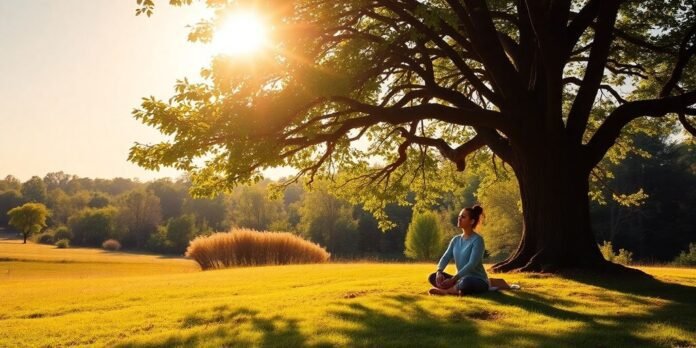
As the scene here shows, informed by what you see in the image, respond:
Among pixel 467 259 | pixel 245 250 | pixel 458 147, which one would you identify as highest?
pixel 458 147

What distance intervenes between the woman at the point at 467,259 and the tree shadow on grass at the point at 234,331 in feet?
9.93

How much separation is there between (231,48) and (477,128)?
22.8 feet

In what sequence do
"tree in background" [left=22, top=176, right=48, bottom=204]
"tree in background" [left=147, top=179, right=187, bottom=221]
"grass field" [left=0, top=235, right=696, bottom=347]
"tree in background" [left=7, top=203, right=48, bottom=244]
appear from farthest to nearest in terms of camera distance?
"tree in background" [left=22, top=176, right=48, bottom=204], "tree in background" [left=147, top=179, right=187, bottom=221], "tree in background" [left=7, top=203, right=48, bottom=244], "grass field" [left=0, top=235, right=696, bottom=347]

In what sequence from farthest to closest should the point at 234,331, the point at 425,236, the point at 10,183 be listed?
the point at 10,183, the point at 425,236, the point at 234,331

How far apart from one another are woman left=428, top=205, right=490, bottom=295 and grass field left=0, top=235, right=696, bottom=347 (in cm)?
38

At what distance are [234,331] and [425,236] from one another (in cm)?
4518

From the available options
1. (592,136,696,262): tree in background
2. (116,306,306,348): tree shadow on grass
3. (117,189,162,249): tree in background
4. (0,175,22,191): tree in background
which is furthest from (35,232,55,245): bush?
(116,306,306,348): tree shadow on grass

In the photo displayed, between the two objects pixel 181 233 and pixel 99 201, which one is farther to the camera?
pixel 99 201

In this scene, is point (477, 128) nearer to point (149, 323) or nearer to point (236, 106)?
point (236, 106)

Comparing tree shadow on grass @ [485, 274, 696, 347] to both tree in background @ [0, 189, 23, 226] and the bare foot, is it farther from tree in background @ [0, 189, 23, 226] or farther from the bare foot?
tree in background @ [0, 189, 23, 226]

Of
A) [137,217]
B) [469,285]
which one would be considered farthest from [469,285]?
[137,217]

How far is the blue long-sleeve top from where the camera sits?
8.48m

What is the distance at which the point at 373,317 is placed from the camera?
7199 millimetres

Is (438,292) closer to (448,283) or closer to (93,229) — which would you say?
(448,283)
